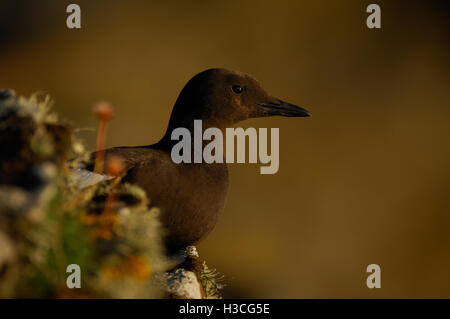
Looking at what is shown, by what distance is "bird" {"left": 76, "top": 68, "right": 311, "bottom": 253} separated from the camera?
2969 mm

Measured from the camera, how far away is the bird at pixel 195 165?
117 inches

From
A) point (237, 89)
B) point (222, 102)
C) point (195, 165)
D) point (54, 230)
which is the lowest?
point (54, 230)

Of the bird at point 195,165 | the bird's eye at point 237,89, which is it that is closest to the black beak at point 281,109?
the bird at point 195,165

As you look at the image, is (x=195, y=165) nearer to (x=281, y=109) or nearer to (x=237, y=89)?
(x=237, y=89)

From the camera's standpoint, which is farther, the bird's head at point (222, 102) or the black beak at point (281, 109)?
the black beak at point (281, 109)

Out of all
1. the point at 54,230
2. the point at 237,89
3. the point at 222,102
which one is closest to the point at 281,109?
the point at 237,89

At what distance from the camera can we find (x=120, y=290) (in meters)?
1.54

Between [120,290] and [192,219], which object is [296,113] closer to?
[192,219]

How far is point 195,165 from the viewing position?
10.6 feet

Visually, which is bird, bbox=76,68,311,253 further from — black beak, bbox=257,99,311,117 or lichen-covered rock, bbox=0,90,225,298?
lichen-covered rock, bbox=0,90,225,298

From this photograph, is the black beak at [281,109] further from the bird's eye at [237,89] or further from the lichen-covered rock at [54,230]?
the lichen-covered rock at [54,230]

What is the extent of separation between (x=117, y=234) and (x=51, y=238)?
217mm

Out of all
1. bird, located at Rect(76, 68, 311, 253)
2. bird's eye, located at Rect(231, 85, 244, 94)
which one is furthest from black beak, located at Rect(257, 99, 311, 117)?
bird's eye, located at Rect(231, 85, 244, 94)
